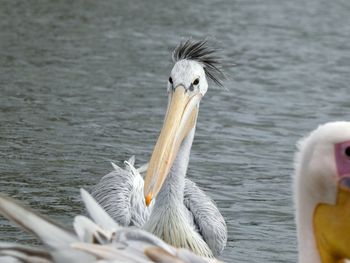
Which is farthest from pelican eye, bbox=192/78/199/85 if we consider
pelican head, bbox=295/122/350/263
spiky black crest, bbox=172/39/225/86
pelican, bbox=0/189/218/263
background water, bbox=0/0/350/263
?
pelican, bbox=0/189/218/263

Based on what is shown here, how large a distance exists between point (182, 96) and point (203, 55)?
332 millimetres

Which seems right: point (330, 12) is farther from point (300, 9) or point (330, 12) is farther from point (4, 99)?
point (4, 99)

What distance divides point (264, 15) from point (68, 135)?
6593 mm

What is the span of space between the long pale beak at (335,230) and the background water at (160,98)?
2777mm

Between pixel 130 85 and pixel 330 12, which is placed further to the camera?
pixel 330 12

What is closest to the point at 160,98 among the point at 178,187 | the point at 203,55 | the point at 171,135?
the point at 203,55

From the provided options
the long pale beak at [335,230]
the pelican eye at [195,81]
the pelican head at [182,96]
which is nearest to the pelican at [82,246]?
the long pale beak at [335,230]

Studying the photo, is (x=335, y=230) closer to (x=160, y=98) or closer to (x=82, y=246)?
(x=82, y=246)

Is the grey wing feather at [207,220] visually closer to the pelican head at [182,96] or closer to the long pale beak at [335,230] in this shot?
the pelican head at [182,96]

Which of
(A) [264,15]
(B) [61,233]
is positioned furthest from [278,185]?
(A) [264,15]

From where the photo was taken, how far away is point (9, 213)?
3641 millimetres

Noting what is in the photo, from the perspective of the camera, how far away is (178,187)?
6145mm

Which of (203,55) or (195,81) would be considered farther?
(203,55)

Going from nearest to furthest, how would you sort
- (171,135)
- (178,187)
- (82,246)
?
(82,246)
(171,135)
(178,187)
